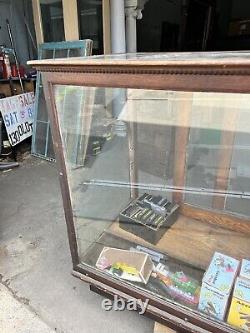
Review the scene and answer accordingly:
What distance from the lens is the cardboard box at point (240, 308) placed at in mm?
977

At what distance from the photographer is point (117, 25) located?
9.17 ft

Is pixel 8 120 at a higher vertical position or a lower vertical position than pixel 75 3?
lower

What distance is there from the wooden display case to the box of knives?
0.01 m

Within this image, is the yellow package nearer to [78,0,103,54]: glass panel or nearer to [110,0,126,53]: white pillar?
[110,0,126,53]: white pillar

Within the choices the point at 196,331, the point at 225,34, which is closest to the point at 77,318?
the point at 196,331

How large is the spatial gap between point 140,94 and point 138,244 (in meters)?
0.73

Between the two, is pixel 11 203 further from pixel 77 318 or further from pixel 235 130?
pixel 235 130

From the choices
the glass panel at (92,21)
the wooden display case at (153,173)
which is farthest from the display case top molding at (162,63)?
the glass panel at (92,21)

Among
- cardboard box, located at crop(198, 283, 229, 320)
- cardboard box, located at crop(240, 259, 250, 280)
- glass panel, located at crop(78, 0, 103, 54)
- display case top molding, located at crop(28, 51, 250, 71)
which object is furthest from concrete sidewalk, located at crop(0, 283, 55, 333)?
glass panel, located at crop(78, 0, 103, 54)

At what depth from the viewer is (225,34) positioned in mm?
5609

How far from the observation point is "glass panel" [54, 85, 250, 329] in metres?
1.12

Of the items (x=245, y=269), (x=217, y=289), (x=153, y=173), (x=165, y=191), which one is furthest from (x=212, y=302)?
(x=153, y=173)

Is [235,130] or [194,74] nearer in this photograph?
[194,74]

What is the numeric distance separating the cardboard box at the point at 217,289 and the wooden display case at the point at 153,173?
0.07ft
